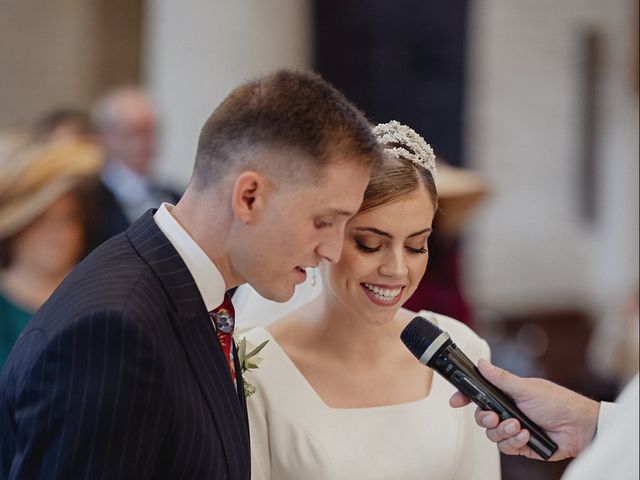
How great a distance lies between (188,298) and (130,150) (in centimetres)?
375

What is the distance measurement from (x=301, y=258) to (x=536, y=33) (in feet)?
28.4

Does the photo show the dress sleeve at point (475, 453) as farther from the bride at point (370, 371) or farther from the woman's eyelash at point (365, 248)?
the woman's eyelash at point (365, 248)

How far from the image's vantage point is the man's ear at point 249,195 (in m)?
1.91

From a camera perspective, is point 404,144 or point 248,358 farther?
point 404,144

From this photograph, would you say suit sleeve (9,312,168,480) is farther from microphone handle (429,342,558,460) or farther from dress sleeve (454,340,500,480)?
dress sleeve (454,340,500,480)

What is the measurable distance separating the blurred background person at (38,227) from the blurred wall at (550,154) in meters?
6.04

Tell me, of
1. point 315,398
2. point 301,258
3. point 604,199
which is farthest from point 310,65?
point 301,258

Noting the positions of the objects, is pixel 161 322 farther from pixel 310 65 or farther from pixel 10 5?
pixel 310 65

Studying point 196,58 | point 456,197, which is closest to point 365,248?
point 456,197

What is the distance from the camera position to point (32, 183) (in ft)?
13.5

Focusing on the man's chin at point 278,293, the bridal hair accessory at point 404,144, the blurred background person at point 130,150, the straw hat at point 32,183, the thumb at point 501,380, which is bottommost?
the blurred background person at point 130,150

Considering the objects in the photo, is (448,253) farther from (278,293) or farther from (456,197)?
(278,293)

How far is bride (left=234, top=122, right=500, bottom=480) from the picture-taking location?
7.82 feet

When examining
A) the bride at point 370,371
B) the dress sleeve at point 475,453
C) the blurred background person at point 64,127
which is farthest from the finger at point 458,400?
the blurred background person at point 64,127
